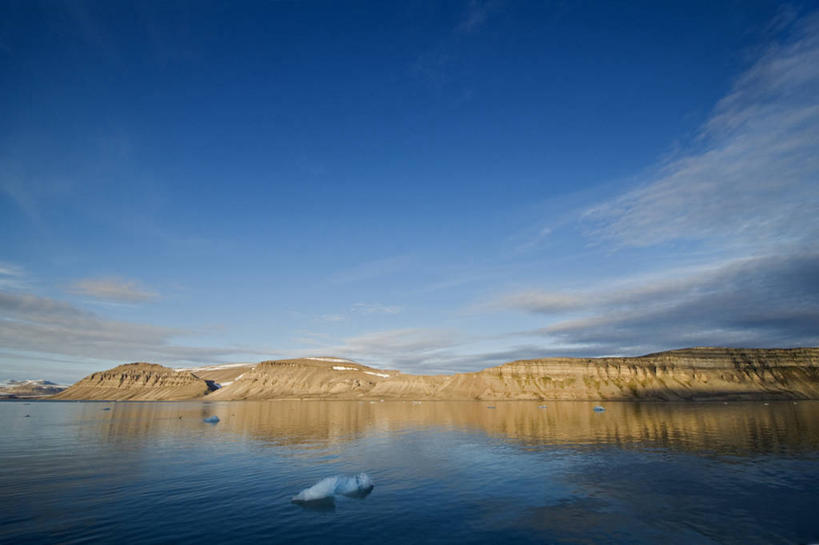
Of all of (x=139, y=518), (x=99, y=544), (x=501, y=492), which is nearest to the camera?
(x=99, y=544)

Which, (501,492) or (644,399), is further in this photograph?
(644,399)

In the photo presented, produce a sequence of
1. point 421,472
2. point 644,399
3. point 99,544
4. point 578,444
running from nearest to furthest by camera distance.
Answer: point 99,544 → point 421,472 → point 578,444 → point 644,399

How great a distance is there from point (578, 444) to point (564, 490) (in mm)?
24172

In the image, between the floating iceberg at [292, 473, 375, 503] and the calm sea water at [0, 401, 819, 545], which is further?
the floating iceberg at [292, 473, 375, 503]

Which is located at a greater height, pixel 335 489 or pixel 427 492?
pixel 335 489

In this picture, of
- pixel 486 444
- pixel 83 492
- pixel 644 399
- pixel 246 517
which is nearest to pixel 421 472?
Answer: pixel 246 517

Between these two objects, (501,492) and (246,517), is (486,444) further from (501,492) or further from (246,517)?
(246,517)

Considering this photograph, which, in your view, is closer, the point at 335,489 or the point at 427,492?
the point at 335,489

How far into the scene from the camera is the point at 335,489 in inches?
998

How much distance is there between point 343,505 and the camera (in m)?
23.8

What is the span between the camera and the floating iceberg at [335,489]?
24250mm

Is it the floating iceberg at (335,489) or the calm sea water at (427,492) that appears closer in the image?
the calm sea water at (427,492)

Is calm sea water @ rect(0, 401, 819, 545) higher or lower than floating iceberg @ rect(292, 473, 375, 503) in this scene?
lower

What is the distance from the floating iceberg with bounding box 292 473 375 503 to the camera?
24250 mm
